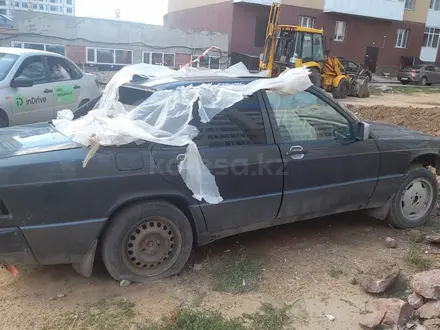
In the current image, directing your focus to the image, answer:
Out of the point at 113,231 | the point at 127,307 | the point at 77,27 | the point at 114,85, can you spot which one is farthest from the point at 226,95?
the point at 77,27

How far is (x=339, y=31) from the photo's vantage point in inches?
1174

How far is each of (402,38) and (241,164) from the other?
33.8 meters

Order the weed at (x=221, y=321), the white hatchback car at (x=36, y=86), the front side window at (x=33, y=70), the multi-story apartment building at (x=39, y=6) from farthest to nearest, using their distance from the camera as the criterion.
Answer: the multi-story apartment building at (x=39, y=6) < the front side window at (x=33, y=70) < the white hatchback car at (x=36, y=86) < the weed at (x=221, y=321)

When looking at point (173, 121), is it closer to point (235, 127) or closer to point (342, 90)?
point (235, 127)

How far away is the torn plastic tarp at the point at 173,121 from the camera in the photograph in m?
3.08

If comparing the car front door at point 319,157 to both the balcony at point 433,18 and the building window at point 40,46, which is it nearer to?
the building window at point 40,46

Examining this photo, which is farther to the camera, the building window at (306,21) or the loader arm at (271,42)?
the building window at (306,21)

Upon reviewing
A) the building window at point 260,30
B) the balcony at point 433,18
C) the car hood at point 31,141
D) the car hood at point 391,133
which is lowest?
the car hood at point 391,133

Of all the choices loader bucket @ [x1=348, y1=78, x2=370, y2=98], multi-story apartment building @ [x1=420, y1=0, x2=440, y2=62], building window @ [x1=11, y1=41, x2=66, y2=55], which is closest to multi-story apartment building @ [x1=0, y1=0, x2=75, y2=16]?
building window @ [x1=11, y1=41, x2=66, y2=55]

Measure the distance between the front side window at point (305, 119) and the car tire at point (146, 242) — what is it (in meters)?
1.15

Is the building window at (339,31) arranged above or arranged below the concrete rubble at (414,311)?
above

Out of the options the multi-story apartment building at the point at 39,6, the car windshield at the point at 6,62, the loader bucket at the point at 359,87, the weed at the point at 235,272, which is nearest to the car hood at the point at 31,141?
the weed at the point at 235,272

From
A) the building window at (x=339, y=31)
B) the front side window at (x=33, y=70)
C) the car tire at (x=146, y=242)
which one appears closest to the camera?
the car tire at (x=146, y=242)

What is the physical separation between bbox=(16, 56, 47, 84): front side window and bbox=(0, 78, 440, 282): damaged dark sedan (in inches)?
155
